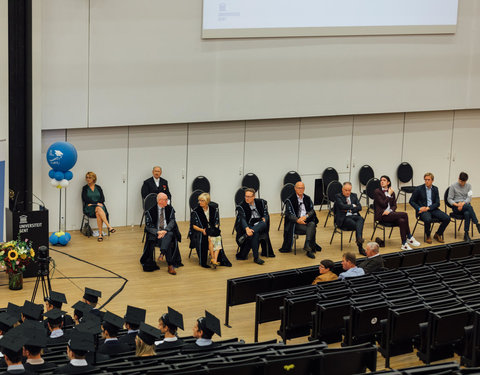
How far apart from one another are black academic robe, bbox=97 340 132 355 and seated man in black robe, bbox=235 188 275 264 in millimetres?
5256

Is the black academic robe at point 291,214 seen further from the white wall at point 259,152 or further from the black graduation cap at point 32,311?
the black graduation cap at point 32,311

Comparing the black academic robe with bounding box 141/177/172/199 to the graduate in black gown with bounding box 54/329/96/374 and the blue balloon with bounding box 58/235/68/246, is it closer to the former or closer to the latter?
the blue balloon with bounding box 58/235/68/246

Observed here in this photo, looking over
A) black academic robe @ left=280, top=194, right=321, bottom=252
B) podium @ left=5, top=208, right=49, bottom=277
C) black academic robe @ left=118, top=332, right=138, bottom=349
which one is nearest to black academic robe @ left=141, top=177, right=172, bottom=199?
black academic robe @ left=280, top=194, right=321, bottom=252

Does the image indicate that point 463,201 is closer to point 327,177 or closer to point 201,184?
point 327,177

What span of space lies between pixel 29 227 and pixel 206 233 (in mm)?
2760

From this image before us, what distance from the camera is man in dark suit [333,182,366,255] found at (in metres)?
13.6

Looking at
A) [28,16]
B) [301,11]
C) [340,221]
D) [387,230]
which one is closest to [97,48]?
[28,16]

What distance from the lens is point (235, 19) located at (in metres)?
14.4

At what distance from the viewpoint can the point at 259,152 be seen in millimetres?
15641

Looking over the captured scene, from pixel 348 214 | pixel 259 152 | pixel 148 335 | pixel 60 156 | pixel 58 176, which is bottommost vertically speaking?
pixel 148 335

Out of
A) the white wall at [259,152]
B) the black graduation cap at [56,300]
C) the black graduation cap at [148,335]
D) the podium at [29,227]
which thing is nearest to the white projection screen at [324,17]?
the white wall at [259,152]

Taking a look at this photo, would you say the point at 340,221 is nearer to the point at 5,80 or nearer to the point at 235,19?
the point at 235,19

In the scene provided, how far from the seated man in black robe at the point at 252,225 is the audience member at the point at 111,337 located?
5.26m

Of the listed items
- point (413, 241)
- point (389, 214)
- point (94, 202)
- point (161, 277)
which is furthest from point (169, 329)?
point (413, 241)
